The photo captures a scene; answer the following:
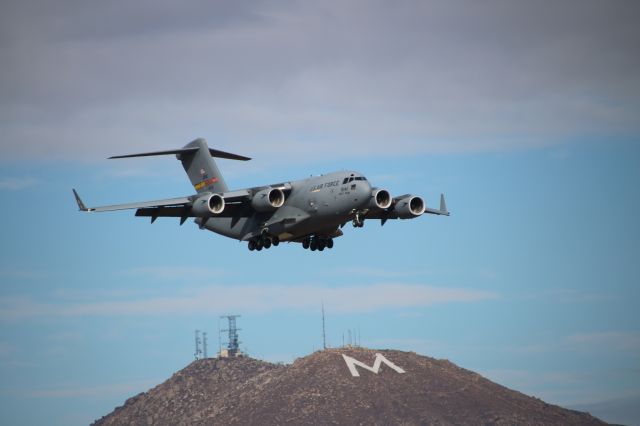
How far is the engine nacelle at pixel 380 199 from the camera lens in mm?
49688

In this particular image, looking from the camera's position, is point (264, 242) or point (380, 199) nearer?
point (380, 199)

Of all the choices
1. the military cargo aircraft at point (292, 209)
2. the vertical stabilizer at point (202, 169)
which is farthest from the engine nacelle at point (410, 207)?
the vertical stabilizer at point (202, 169)

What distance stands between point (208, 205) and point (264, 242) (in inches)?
163

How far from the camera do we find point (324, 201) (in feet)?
164

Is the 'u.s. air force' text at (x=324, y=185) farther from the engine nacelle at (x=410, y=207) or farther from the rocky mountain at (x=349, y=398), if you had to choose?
the rocky mountain at (x=349, y=398)

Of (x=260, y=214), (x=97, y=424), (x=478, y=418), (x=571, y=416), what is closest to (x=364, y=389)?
(x=478, y=418)

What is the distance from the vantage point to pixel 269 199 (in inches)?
2009

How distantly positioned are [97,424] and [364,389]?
4087 cm

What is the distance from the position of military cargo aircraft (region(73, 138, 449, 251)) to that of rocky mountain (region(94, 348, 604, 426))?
81942 millimetres

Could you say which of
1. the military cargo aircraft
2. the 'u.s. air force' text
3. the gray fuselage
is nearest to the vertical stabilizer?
the military cargo aircraft

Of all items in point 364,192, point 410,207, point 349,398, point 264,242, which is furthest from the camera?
point 349,398

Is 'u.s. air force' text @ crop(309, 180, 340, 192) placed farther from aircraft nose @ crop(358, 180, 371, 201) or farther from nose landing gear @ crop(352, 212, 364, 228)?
nose landing gear @ crop(352, 212, 364, 228)

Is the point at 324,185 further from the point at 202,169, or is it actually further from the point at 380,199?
the point at 202,169

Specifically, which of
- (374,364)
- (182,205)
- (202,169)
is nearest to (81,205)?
(182,205)
